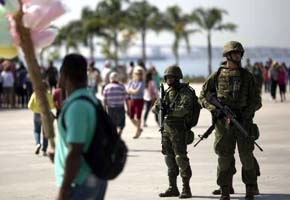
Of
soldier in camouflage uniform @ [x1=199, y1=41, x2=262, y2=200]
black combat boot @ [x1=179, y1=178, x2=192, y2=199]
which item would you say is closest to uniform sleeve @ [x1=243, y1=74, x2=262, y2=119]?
soldier in camouflage uniform @ [x1=199, y1=41, x2=262, y2=200]

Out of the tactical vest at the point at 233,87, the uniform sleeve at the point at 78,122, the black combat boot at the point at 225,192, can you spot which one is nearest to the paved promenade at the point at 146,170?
the black combat boot at the point at 225,192

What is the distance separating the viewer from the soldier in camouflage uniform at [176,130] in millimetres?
9742

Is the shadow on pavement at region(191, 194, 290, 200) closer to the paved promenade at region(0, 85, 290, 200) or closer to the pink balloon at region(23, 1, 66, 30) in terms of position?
the paved promenade at region(0, 85, 290, 200)

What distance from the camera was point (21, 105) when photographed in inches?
1271

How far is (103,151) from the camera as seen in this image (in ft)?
16.7

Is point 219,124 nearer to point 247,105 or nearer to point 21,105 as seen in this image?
point 247,105

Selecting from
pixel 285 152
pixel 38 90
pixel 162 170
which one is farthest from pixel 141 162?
pixel 38 90

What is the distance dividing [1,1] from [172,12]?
268 ft

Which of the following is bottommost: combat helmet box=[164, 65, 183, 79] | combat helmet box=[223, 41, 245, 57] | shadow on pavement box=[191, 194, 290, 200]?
shadow on pavement box=[191, 194, 290, 200]

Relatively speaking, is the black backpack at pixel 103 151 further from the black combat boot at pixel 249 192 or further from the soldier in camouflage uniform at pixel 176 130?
the soldier in camouflage uniform at pixel 176 130

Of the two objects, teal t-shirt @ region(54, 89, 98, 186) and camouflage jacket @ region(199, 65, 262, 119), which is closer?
teal t-shirt @ region(54, 89, 98, 186)

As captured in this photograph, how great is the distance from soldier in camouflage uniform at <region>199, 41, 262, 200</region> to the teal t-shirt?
13.1ft

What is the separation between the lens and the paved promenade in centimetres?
1016

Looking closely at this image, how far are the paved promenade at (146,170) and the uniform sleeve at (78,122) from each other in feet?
15.9
